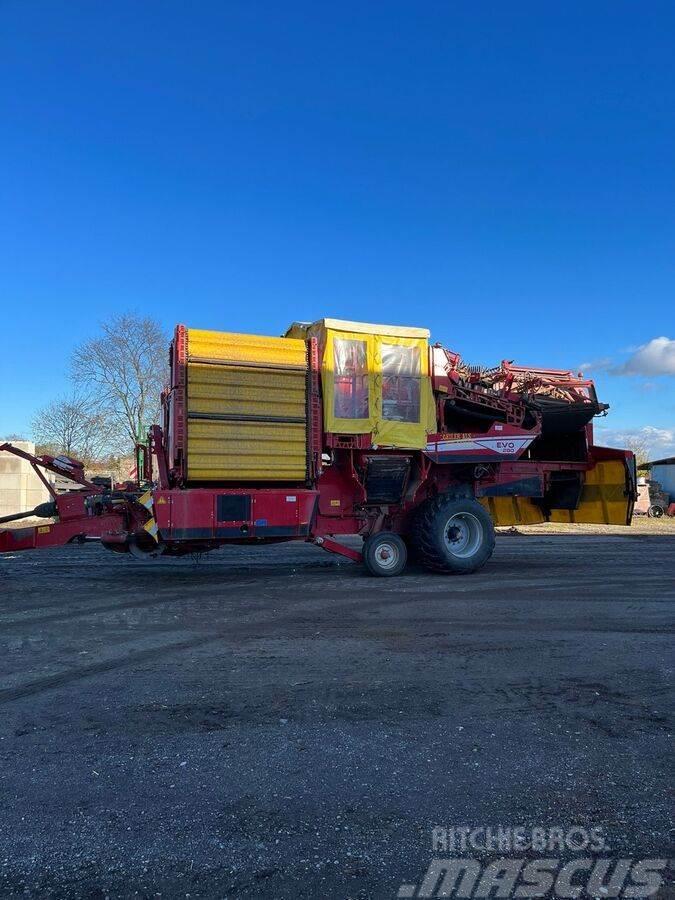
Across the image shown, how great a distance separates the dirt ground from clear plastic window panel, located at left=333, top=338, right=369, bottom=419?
3171 millimetres

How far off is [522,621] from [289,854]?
4.80 m

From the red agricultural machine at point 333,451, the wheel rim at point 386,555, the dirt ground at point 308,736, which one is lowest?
the dirt ground at point 308,736

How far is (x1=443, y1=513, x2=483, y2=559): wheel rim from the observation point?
10.6 metres

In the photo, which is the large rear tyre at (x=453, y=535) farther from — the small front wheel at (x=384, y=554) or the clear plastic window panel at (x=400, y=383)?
the clear plastic window panel at (x=400, y=383)

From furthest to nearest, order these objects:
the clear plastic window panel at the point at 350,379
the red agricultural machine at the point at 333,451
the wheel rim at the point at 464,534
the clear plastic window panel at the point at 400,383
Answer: the wheel rim at the point at 464,534, the clear plastic window panel at the point at 400,383, the clear plastic window panel at the point at 350,379, the red agricultural machine at the point at 333,451

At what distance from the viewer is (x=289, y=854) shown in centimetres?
272

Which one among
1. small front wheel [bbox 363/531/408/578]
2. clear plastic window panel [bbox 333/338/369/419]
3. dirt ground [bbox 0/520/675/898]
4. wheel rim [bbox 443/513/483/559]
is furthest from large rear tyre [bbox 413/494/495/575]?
dirt ground [bbox 0/520/675/898]

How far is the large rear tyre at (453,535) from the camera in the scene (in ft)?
33.9

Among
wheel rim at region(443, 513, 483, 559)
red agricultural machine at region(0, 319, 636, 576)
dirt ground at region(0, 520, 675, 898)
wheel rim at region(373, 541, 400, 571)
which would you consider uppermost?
red agricultural machine at region(0, 319, 636, 576)

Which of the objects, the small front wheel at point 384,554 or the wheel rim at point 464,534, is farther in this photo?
the wheel rim at point 464,534

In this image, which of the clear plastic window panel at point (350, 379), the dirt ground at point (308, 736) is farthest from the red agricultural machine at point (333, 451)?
the dirt ground at point (308, 736)

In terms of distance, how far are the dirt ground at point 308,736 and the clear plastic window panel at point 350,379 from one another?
3171 mm

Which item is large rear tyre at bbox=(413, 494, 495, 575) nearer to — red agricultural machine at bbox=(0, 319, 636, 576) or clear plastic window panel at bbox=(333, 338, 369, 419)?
red agricultural machine at bbox=(0, 319, 636, 576)

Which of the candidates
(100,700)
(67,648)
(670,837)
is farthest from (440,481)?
(670,837)
